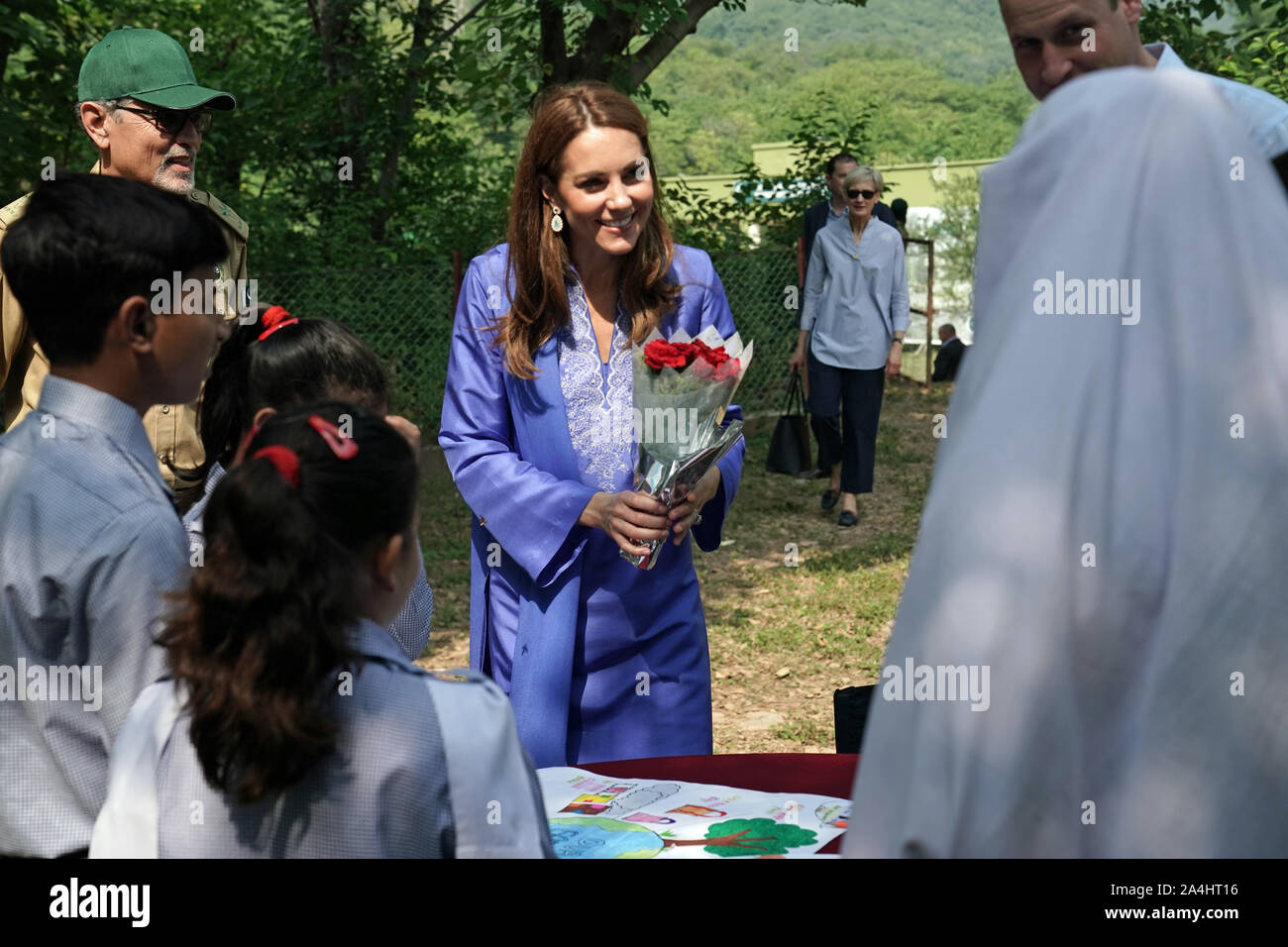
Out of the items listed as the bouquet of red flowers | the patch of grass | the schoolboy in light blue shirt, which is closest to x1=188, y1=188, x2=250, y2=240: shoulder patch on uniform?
the bouquet of red flowers

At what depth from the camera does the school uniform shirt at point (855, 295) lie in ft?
28.8

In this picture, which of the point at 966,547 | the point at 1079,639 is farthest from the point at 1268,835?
the point at 966,547

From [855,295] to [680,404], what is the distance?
20.5ft

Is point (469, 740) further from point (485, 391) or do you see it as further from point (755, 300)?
point (755, 300)

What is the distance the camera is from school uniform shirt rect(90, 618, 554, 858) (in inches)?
62.3

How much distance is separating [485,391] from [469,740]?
162cm

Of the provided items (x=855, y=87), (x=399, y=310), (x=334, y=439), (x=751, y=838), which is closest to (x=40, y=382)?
(x=334, y=439)

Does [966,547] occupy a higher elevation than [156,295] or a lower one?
lower

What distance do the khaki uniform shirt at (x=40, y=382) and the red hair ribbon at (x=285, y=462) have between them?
144 centimetres

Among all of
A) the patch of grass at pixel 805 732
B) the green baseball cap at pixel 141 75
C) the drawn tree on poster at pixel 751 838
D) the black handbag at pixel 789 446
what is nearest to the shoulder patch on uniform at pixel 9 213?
the green baseball cap at pixel 141 75

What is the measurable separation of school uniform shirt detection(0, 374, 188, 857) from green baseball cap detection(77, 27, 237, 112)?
1773 mm

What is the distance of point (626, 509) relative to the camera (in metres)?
2.88

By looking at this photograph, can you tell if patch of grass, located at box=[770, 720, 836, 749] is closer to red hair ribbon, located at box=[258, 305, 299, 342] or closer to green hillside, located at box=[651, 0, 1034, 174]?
red hair ribbon, located at box=[258, 305, 299, 342]
